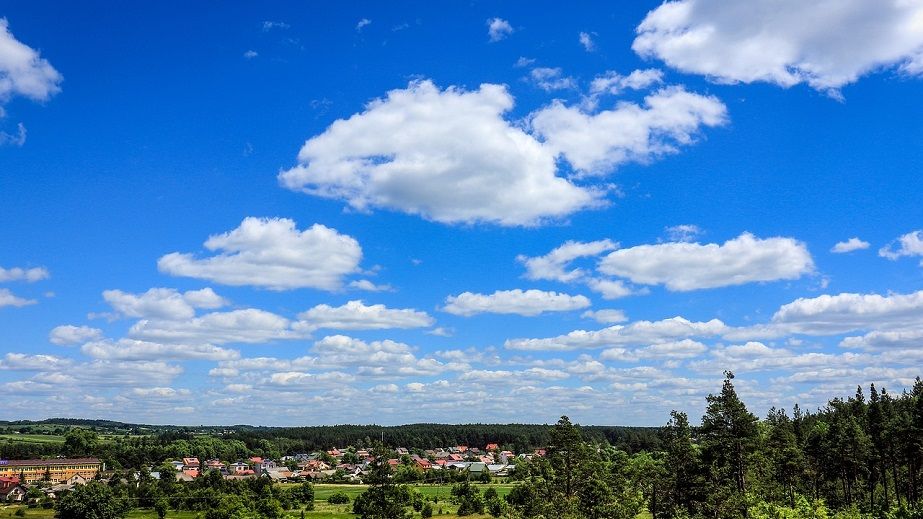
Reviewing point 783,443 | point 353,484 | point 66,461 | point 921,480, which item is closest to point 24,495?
point 66,461

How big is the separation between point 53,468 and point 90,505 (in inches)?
3820

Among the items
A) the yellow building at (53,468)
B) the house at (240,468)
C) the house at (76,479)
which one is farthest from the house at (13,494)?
the house at (240,468)

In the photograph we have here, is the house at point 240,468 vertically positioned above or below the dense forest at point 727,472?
below

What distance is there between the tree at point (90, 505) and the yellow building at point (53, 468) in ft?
257

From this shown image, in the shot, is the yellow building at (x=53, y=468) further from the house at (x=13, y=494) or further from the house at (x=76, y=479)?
the house at (x=13, y=494)

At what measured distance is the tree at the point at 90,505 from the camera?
315 feet

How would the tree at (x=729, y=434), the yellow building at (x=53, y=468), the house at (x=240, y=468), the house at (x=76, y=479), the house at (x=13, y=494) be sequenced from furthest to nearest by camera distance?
the house at (x=240, y=468)
the yellow building at (x=53, y=468)
the house at (x=76, y=479)
the house at (x=13, y=494)
the tree at (x=729, y=434)

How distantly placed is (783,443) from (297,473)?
151111 mm

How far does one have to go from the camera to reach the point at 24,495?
445 feet

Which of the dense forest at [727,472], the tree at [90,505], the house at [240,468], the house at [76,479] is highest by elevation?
the dense forest at [727,472]

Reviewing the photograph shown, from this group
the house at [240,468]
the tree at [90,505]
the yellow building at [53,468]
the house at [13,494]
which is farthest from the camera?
the house at [240,468]

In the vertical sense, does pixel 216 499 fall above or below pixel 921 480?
below

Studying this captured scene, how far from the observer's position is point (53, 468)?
177 meters

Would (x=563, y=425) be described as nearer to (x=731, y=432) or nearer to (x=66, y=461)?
(x=731, y=432)
